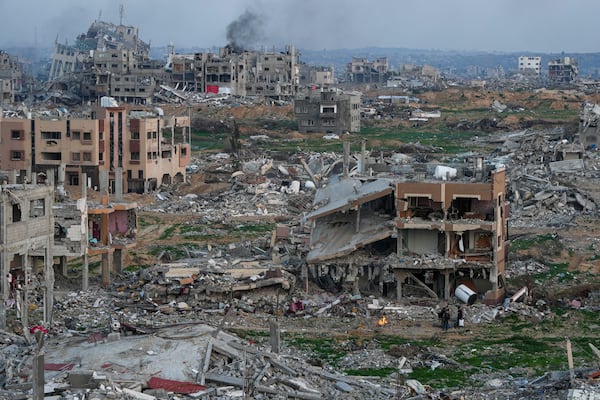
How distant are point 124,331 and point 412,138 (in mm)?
59350

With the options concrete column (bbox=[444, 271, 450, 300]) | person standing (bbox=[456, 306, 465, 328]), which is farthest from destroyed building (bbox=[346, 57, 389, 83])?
person standing (bbox=[456, 306, 465, 328])

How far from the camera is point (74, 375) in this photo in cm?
1775

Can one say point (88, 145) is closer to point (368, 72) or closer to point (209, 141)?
point (209, 141)

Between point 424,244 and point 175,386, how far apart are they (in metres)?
11.3

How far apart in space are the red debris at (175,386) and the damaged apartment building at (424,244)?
10222 millimetres

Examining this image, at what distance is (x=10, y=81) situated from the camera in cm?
10825

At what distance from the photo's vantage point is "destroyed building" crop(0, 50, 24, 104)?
330ft

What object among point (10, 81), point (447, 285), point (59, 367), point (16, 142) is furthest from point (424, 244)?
point (10, 81)

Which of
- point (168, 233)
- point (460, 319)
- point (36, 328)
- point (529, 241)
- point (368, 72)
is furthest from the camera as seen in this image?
point (368, 72)

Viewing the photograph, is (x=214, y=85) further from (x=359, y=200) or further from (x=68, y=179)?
(x=359, y=200)

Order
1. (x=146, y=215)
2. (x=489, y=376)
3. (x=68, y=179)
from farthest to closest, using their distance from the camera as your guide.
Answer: (x=68, y=179)
(x=146, y=215)
(x=489, y=376)

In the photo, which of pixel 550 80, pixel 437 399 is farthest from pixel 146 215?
pixel 550 80

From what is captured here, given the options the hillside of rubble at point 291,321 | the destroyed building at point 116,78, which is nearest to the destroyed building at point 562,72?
the destroyed building at point 116,78

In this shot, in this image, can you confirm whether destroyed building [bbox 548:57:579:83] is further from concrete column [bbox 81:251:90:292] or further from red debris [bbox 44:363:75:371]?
red debris [bbox 44:363:75:371]
